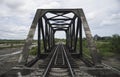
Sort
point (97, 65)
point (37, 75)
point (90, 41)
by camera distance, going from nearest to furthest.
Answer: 1. point (37, 75)
2. point (97, 65)
3. point (90, 41)

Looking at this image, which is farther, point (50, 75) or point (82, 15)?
point (82, 15)

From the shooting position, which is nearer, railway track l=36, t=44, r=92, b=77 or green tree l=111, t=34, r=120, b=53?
railway track l=36, t=44, r=92, b=77

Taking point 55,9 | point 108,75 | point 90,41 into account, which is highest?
point 55,9

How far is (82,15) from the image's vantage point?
14484 millimetres

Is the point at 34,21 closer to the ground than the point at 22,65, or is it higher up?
higher up

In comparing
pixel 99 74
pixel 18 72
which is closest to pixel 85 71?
pixel 99 74

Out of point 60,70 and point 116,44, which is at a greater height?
point 116,44

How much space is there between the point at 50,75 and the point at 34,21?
6.25 meters

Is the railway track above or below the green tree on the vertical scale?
below

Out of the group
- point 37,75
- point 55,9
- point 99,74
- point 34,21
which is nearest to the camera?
point 37,75

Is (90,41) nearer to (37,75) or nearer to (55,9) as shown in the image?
(37,75)

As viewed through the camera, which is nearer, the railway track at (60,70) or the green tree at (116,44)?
the railway track at (60,70)

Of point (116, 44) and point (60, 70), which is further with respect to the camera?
point (116, 44)

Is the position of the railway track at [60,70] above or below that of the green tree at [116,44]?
below
